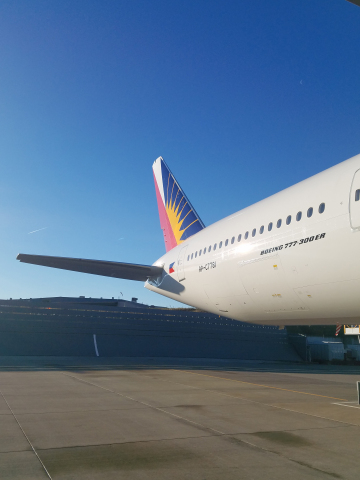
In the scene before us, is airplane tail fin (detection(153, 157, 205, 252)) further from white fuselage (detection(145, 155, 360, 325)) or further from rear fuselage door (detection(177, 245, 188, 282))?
white fuselage (detection(145, 155, 360, 325))

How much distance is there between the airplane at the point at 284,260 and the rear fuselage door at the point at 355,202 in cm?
2

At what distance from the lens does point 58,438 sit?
5.69 meters

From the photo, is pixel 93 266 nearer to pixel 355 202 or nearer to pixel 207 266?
pixel 207 266

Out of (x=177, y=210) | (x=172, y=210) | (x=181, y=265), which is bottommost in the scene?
(x=181, y=265)

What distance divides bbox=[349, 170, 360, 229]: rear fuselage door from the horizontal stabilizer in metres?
10.1

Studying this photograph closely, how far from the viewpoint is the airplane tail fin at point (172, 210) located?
67.3ft

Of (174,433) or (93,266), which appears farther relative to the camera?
(93,266)

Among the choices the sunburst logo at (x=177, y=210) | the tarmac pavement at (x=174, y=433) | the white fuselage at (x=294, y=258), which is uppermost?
the sunburst logo at (x=177, y=210)

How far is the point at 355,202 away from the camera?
857 centimetres

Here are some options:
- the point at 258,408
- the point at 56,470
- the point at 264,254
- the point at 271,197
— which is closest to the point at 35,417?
the point at 56,470

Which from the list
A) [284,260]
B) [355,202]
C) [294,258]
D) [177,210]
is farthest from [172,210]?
[355,202]

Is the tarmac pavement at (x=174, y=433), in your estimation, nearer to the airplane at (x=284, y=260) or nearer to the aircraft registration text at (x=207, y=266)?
the airplane at (x=284, y=260)

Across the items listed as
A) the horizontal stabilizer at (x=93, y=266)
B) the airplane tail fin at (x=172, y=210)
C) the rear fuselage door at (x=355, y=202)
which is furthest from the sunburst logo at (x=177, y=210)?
the rear fuselage door at (x=355, y=202)

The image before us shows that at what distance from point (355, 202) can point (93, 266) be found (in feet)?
34.8
